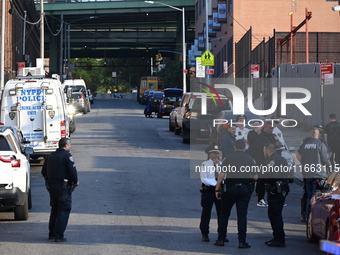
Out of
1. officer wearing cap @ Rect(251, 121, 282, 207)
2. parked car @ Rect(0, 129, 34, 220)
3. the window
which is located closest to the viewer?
parked car @ Rect(0, 129, 34, 220)

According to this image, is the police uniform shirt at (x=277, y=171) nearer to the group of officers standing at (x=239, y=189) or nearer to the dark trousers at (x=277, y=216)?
the group of officers standing at (x=239, y=189)

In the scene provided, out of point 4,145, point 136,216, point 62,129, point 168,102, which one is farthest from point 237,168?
point 168,102

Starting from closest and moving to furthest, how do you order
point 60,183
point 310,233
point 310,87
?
point 310,233
point 60,183
point 310,87

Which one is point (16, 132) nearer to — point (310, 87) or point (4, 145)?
point (4, 145)

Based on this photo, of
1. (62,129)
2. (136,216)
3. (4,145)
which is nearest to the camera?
(4,145)

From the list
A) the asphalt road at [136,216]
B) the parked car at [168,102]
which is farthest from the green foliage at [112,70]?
the asphalt road at [136,216]

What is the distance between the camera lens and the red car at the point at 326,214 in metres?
9.96

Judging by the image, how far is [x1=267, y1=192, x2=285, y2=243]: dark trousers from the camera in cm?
1182

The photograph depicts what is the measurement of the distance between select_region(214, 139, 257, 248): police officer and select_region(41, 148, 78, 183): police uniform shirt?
2456mm

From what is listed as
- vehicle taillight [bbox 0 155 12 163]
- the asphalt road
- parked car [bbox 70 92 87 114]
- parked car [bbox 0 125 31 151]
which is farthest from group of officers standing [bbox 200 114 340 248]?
parked car [bbox 70 92 87 114]

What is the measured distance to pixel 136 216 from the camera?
14875mm

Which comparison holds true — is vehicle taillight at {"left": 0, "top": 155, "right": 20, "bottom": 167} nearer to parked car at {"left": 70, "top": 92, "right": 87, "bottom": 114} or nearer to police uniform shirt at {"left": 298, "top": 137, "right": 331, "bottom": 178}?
police uniform shirt at {"left": 298, "top": 137, "right": 331, "bottom": 178}

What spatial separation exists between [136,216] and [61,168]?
3.12 metres

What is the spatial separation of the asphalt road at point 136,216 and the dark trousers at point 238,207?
0.91 feet
